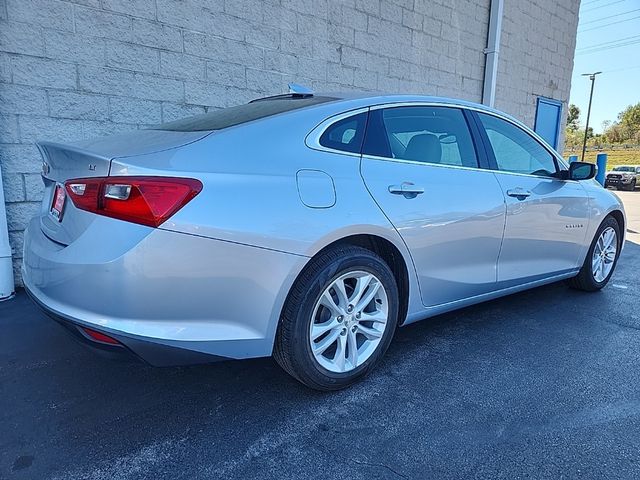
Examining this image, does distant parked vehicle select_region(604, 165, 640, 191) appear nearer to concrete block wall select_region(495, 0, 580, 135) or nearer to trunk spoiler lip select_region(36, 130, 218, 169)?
concrete block wall select_region(495, 0, 580, 135)

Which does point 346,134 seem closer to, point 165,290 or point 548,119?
point 165,290

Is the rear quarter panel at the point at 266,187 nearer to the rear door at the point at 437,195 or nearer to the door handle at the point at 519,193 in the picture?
the rear door at the point at 437,195

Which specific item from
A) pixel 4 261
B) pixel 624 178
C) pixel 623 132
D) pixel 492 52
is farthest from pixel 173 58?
pixel 623 132

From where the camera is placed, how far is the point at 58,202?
83.0 inches

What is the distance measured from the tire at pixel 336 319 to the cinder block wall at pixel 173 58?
9.73ft

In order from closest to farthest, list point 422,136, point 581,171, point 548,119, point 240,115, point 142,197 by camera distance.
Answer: point 142,197, point 240,115, point 422,136, point 581,171, point 548,119

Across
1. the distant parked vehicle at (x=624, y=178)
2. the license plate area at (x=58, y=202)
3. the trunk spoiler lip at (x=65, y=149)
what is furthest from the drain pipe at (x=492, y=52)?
the distant parked vehicle at (x=624, y=178)

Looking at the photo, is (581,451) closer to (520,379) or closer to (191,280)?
(520,379)

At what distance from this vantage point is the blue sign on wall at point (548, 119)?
32.0 feet

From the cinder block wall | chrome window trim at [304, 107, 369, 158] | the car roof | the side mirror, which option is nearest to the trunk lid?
chrome window trim at [304, 107, 369, 158]

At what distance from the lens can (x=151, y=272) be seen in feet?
5.72

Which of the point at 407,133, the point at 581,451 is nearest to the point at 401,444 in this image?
the point at 581,451

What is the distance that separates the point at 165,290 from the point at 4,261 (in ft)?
8.93

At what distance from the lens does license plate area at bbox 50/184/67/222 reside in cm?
204
